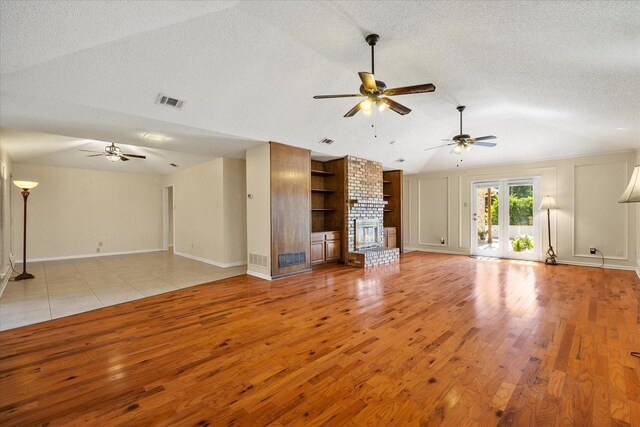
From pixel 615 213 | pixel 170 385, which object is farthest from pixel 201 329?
pixel 615 213

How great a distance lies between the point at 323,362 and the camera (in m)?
2.33

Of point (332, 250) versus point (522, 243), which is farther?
point (522, 243)

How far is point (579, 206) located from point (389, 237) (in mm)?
4555

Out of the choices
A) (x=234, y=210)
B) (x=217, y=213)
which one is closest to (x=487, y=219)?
(x=234, y=210)

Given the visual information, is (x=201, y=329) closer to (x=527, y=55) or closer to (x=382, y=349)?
(x=382, y=349)

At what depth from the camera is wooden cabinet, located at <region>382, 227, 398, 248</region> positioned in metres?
8.44

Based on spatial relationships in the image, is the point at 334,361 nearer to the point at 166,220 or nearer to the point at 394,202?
the point at 394,202

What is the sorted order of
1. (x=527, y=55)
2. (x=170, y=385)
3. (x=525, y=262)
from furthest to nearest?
(x=525, y=262), (x=527, y=55), (x=170, y=385)

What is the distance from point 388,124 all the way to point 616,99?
326cm

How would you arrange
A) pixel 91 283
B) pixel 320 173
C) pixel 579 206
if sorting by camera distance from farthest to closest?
pixel 320 173
pixel 579 206
pixel 91 283

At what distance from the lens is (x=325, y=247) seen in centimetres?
668

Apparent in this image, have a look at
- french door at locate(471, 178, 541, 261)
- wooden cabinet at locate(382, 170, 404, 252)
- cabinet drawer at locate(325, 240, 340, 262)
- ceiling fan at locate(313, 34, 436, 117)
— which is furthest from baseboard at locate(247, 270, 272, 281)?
french door at locate(471, 178, 541, 261)

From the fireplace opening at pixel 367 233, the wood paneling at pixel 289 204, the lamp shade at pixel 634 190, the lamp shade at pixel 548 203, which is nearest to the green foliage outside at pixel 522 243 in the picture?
the lamp shade at pixel 548 203

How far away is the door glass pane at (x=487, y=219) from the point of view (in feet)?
26.0
